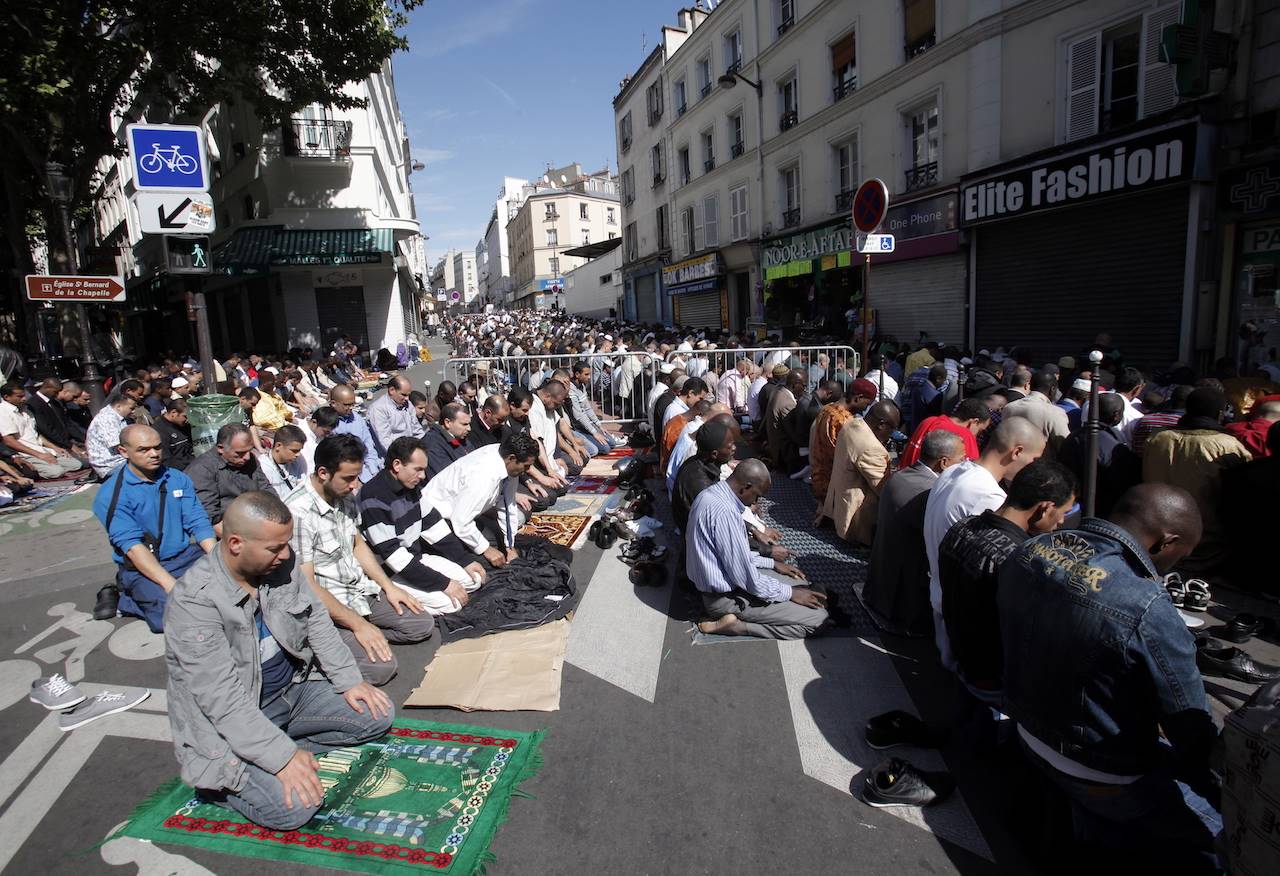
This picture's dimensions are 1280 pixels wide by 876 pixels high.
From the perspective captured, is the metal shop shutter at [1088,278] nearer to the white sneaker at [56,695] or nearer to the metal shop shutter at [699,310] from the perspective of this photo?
the metal shop shutter at [699,310]

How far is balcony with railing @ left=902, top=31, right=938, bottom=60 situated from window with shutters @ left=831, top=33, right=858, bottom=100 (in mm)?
1653

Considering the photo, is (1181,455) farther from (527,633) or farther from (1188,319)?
(1188,319)

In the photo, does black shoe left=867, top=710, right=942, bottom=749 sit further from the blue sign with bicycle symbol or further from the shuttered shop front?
the shuttered shop front

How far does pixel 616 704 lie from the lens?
12.1ft

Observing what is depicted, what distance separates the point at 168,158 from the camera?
18.0ft

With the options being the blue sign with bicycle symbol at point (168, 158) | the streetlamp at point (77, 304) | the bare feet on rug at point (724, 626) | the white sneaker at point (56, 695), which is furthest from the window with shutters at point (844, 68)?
the white sneaker at point (56, 695)

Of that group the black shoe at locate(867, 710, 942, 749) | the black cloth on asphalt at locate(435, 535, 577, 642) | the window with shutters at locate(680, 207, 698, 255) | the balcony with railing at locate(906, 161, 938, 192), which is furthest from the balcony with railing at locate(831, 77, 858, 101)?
the black shoe at locate(867, 710, 942, 749)

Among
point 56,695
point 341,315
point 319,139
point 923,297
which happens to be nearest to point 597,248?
point 341,315

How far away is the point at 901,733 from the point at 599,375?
1000 centimetres

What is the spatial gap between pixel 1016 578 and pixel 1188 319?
10.1 m

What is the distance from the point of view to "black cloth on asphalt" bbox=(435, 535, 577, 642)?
4523 millimetres

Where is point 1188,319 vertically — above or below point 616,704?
above

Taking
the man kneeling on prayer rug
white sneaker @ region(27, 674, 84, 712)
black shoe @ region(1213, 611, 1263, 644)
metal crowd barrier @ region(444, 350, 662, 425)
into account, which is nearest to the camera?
white sneaker @ region(27, 674, 84, 712)

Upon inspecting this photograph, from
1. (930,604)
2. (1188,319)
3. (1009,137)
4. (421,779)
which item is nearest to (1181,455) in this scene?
(930,604)
